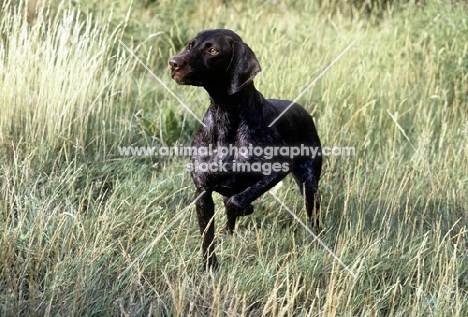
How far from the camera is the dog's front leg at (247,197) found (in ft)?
12.1

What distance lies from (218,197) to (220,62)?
1.27m

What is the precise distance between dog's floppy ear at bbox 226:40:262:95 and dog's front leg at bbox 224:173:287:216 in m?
0.53

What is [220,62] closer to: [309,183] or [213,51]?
[213,51]

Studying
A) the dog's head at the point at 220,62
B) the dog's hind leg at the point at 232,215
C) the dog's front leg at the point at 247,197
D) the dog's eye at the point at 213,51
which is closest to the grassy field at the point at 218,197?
the dog's hind leg at the point at 232,215

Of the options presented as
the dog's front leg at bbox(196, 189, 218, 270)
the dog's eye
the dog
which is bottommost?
the dog's front leg at bbox(196, 189, 218, 270)

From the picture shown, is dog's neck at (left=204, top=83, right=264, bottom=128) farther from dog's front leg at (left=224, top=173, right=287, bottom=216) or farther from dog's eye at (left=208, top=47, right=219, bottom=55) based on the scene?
dog's front leg at (left=224, top=173, right=287, bottom=216)

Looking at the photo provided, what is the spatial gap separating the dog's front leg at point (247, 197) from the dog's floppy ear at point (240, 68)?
1.74ft

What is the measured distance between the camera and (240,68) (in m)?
3.74

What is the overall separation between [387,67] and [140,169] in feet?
9.53

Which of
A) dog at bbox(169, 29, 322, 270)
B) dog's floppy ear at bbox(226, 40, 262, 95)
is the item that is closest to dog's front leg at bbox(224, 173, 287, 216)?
dog at bbox(169, 29, 322, 270)

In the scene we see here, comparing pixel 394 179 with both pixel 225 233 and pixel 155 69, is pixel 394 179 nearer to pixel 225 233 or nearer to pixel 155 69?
pixel 225 233

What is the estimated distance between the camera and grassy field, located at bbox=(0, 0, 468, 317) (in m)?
3.37

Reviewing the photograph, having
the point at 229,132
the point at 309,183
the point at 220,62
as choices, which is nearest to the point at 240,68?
the point at 220,62

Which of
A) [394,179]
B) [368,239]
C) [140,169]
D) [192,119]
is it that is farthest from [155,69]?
[368,239]
